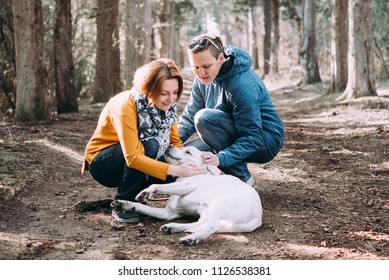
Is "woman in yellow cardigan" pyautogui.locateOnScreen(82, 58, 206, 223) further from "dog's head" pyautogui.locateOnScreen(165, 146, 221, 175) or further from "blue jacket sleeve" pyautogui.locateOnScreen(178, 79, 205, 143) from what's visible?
"blue jacket sleeve" pyautogui.locateOnScreen(178, 79, 205, 143)

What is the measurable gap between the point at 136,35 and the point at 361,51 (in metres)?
7.47

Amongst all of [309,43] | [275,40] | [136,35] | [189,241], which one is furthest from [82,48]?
[189,241]

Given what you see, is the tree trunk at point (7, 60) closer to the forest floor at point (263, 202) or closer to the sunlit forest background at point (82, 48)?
the sunlit forest background at point (82, 48)

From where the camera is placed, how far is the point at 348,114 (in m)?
10.7

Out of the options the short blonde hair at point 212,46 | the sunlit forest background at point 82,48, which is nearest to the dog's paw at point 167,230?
the short blonde hair at point 212,46

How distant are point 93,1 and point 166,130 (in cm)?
1612

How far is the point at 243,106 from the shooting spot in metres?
4.77

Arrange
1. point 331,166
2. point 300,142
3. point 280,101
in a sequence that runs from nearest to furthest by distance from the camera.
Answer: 1. point 331,166
2. point 300,142
3. point 280,101

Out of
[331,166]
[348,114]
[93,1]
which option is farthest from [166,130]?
[93,1]

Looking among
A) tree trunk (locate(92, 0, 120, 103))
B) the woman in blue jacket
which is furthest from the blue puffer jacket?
tree trunk (locate(92, 0, 120, 103))

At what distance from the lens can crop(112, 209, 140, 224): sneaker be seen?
4.25 metres

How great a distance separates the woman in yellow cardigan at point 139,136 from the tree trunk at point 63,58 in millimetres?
7002

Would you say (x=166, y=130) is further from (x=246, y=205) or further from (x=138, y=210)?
(x=246, y=205)

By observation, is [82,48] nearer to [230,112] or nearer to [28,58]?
[28,58]
